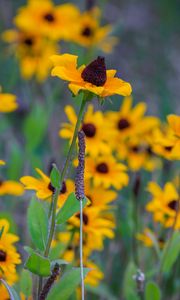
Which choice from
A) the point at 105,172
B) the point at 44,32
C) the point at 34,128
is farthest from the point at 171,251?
the point at 44,32

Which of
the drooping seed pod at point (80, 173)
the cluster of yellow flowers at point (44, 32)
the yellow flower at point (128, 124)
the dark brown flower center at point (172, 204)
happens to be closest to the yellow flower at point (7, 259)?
the drooping seed pod at point (80, 173)

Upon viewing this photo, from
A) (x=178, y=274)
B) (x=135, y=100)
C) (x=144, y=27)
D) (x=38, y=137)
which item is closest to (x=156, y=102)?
(x=135, y=100)

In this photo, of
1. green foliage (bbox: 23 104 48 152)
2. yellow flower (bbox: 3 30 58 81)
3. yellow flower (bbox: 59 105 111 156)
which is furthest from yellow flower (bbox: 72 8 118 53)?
yellow flower (bbox: 59 105 111 156)

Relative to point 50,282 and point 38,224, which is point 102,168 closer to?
point 38,224

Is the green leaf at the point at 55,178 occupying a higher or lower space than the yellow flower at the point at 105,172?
lower

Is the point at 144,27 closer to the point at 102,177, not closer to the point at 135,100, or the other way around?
the point at 135,100

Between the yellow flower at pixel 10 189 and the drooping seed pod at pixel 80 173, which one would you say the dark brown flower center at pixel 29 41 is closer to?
the yellow flower at pixel 10 189
